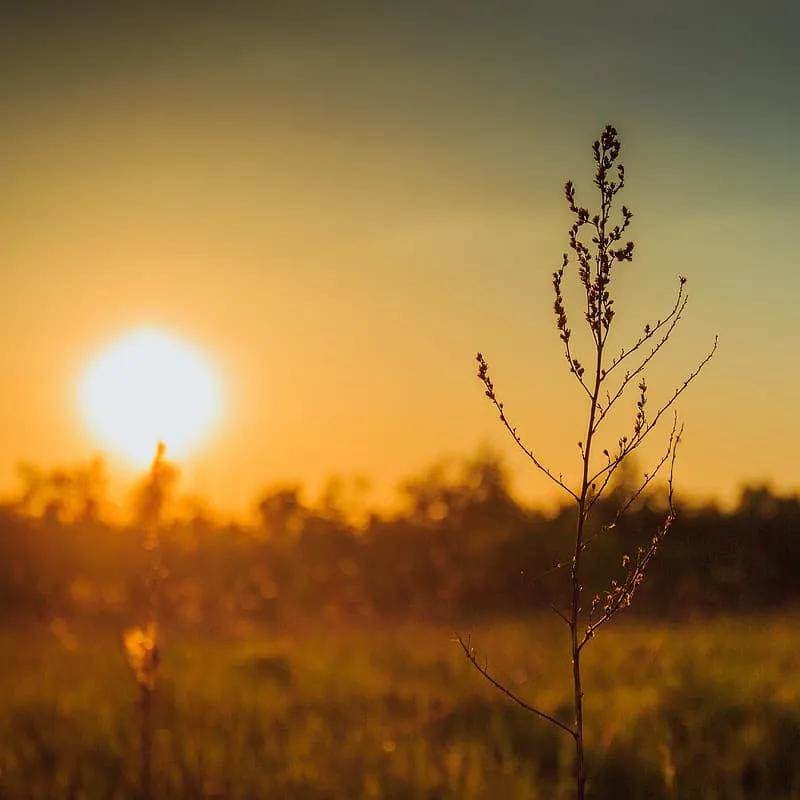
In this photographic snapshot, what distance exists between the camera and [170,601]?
2409cm

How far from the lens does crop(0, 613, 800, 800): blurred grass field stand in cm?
674

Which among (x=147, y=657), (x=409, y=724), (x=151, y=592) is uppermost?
(x=151, y=592)

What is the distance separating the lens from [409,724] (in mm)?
8609

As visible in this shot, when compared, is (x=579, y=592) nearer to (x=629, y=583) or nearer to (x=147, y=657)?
(x=629, y=583)

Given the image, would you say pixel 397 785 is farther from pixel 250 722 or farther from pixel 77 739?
pixel 77 739

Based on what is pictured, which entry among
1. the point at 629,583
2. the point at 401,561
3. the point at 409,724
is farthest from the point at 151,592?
the point at 401,561

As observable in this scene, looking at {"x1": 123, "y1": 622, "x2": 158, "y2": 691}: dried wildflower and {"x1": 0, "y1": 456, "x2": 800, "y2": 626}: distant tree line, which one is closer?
{"x1": 123, "y1": 622, "x2": 158, "y2": 691}: dried wildflower

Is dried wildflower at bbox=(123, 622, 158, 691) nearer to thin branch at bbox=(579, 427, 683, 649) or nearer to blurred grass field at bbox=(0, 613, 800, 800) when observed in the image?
thin branch at bbox=(579, 427, 683, 649)

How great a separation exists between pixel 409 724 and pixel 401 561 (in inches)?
768

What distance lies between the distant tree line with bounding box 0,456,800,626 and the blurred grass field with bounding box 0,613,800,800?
30.6 ft

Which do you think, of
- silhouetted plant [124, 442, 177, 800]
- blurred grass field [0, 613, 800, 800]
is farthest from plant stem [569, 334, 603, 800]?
blurred grass field [0, 613, 800, 800]

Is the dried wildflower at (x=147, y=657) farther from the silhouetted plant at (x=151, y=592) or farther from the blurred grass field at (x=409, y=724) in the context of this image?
the blurred grass field at (x=409, y=724)

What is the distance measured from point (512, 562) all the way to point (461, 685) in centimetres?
1679

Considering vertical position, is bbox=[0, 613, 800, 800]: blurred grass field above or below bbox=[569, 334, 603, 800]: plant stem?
below
